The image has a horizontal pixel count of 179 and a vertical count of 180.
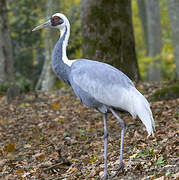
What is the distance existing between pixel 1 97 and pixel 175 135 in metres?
7.71

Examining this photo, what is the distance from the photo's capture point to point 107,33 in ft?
33.3

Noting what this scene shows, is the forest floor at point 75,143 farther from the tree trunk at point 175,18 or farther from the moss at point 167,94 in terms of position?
the tree trunk at point 175,18

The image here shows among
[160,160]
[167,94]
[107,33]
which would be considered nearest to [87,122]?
[167,94]

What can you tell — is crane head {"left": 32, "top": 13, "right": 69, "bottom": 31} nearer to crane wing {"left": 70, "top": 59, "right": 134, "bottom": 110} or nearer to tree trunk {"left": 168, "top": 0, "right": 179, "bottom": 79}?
crane wing {"left": 70, "top": 59, "right": 134, "bottom": 110}

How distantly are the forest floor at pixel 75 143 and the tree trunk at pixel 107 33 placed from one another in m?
1.06

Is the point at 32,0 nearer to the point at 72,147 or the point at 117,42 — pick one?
the point at 117,42

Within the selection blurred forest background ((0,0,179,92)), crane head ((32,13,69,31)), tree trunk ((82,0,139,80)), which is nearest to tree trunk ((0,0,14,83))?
blurred forest background ((0,0,179,92))

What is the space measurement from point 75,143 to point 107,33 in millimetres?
3502

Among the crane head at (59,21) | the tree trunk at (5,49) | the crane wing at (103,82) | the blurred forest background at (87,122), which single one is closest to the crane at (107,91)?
the crane wing at (103,82)

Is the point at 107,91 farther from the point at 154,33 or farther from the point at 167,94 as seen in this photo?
the point at 154,33

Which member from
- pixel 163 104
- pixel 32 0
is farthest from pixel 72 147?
pixel 32 0

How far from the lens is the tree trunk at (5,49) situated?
1258 cm

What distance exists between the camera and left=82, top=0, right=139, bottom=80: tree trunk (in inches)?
398

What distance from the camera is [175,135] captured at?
21.9 ft
